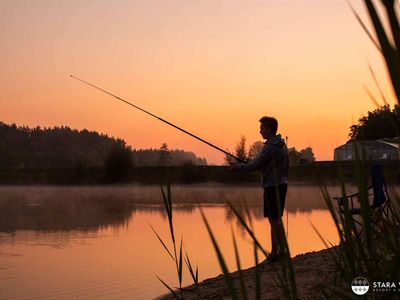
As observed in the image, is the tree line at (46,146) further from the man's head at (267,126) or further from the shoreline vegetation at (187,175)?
the man's head at (267,126)

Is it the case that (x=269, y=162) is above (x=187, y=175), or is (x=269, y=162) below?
below

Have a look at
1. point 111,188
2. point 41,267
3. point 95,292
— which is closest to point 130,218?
point 41,267

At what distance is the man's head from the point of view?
20.6ft

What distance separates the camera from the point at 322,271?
18.2 ft

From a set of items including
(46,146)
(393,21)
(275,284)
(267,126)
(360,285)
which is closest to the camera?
(393,21)

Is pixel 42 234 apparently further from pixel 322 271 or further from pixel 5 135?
pixel 5 135

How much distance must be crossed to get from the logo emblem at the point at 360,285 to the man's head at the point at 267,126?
191 inches

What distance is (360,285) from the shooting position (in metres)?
1.42

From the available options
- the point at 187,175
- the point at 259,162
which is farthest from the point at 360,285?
the point at 187,175

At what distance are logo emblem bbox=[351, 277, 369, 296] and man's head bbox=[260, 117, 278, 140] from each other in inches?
191

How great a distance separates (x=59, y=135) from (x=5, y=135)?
10.9 metres

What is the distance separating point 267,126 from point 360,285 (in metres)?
4.93

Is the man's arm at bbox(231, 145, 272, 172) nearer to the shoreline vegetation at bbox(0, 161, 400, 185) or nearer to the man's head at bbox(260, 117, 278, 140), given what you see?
the man's head at bbox(260, 117, 278, 140)

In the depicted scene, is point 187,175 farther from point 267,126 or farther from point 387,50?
point 387,50
